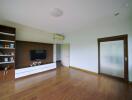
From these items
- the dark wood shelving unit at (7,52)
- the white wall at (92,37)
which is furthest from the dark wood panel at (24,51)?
the white wall at (92,37)

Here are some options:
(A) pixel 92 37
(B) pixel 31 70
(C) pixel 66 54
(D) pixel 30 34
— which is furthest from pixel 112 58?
(D) pixel 30 34

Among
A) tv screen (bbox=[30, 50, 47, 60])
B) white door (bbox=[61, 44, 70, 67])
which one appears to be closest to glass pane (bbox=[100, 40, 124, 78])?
white door (bbox=[61, 44, 70, 67])

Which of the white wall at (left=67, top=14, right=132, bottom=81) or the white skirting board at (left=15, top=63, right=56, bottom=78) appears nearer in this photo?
the white wall at (left=67, top=14, right=132, bottom=81)

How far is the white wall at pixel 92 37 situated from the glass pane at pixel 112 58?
305 millimetres

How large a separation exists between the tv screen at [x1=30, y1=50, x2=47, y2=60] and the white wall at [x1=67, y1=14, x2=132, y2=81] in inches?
81.1

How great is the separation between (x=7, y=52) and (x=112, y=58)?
5.04m

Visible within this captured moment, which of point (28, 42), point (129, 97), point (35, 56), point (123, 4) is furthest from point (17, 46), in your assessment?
point (129, 97)

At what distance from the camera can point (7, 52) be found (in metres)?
3.46

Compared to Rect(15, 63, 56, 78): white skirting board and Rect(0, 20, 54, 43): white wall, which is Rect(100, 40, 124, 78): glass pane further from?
Rect(0, 20, 54, 43): white wall

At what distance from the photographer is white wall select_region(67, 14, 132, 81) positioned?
311 centimetres

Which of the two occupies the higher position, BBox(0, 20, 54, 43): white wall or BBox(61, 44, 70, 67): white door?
BBox(0, 20, 54, 43): white wall

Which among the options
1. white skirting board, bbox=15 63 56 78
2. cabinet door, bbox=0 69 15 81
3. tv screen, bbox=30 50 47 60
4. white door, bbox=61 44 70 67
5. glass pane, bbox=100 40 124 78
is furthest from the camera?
white door, bbox=61 44 70 67

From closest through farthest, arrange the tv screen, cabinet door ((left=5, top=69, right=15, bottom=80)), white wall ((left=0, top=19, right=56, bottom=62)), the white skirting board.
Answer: cabinet door ((left=5, top=69, right=15, bottom=80)), the white skirting board, white wall ((left=0, top=19, right=56, bottom=62)), the tv screen

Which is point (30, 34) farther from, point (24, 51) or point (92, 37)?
point (92, 37)
